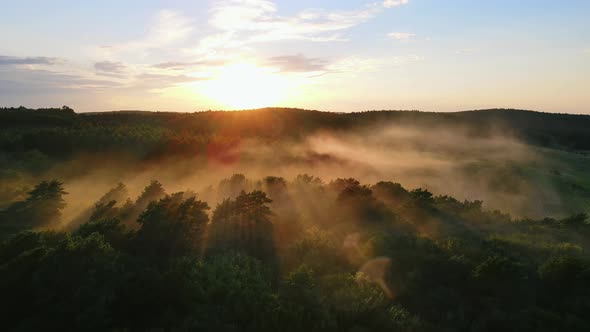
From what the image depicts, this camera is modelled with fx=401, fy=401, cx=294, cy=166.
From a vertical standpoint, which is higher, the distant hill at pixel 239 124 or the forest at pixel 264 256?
the distant hill at pixel 239 124

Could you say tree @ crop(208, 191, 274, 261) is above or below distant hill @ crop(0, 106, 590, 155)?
below

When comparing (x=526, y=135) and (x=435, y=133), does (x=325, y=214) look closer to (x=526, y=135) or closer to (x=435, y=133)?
(x=435, y=133)

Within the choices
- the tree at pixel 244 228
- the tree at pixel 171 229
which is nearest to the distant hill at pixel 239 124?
the tree at pixel 171 229

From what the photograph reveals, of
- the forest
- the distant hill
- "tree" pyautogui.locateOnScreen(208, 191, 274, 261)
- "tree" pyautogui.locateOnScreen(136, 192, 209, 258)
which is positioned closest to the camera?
the forest

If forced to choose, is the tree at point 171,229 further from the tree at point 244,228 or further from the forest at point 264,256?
the tree at point 244,228

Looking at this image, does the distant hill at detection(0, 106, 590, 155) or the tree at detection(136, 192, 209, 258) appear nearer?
the tree at detection(136, 192, 209, 258)

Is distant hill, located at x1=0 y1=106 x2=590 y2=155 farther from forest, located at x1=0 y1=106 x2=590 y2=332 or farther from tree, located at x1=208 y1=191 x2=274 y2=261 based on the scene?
tree, located at x1=208 y1=191 x2=274 y2=261

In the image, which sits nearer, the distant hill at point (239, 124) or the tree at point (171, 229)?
the tree at point (171, 229)

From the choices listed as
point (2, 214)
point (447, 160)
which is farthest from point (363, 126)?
point (2, 214)

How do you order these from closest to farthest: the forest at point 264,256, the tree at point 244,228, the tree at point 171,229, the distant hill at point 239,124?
1. the forest at point 264,256
2. the tree at point 171,229
3. the tree at point 244,228
4. the distant hill at point 239,124

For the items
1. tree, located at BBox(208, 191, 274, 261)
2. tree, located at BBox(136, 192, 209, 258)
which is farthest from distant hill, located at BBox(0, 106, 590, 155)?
tree, located at BBox(208, 191, 274, 261)

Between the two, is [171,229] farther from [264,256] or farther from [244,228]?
[264,256]
